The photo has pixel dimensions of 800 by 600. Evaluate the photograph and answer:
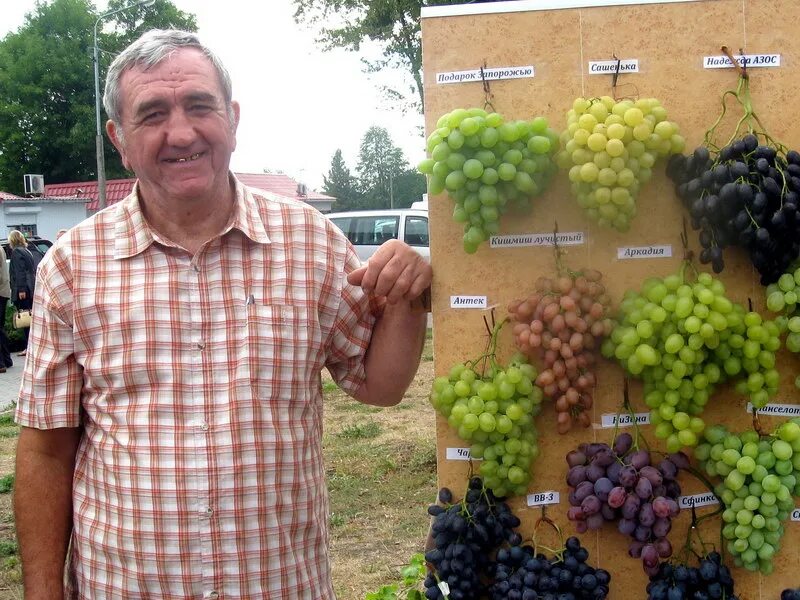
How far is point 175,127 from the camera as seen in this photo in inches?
83.2

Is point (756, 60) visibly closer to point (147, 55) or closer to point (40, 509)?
point (147, 55)

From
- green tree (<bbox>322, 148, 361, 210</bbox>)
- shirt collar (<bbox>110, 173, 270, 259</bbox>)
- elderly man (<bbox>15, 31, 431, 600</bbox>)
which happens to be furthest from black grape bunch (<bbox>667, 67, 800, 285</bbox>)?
green tree (<bbox>322, 148, 361, 210</bbox>)

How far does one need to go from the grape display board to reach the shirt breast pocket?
1.20 feet

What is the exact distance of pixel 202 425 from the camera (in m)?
2.11

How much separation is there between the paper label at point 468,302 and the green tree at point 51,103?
40.7 meters

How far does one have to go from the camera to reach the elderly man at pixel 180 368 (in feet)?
6.92

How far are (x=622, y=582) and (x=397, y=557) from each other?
2.87 meters

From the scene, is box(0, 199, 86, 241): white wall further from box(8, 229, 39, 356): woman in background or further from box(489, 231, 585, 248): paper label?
box(489, 231, 585, 248): paper label

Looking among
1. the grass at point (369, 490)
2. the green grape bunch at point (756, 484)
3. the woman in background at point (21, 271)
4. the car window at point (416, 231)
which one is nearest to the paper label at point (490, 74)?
the green grape bunch at point (756, 484)

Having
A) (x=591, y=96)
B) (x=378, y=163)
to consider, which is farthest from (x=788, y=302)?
(x=378, y=163)

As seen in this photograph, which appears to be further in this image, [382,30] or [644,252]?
[382,30]

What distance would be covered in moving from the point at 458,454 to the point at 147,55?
4.38 feet

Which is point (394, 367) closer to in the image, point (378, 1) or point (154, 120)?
point (154, 120)

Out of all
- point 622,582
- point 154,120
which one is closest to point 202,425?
point 154,120
